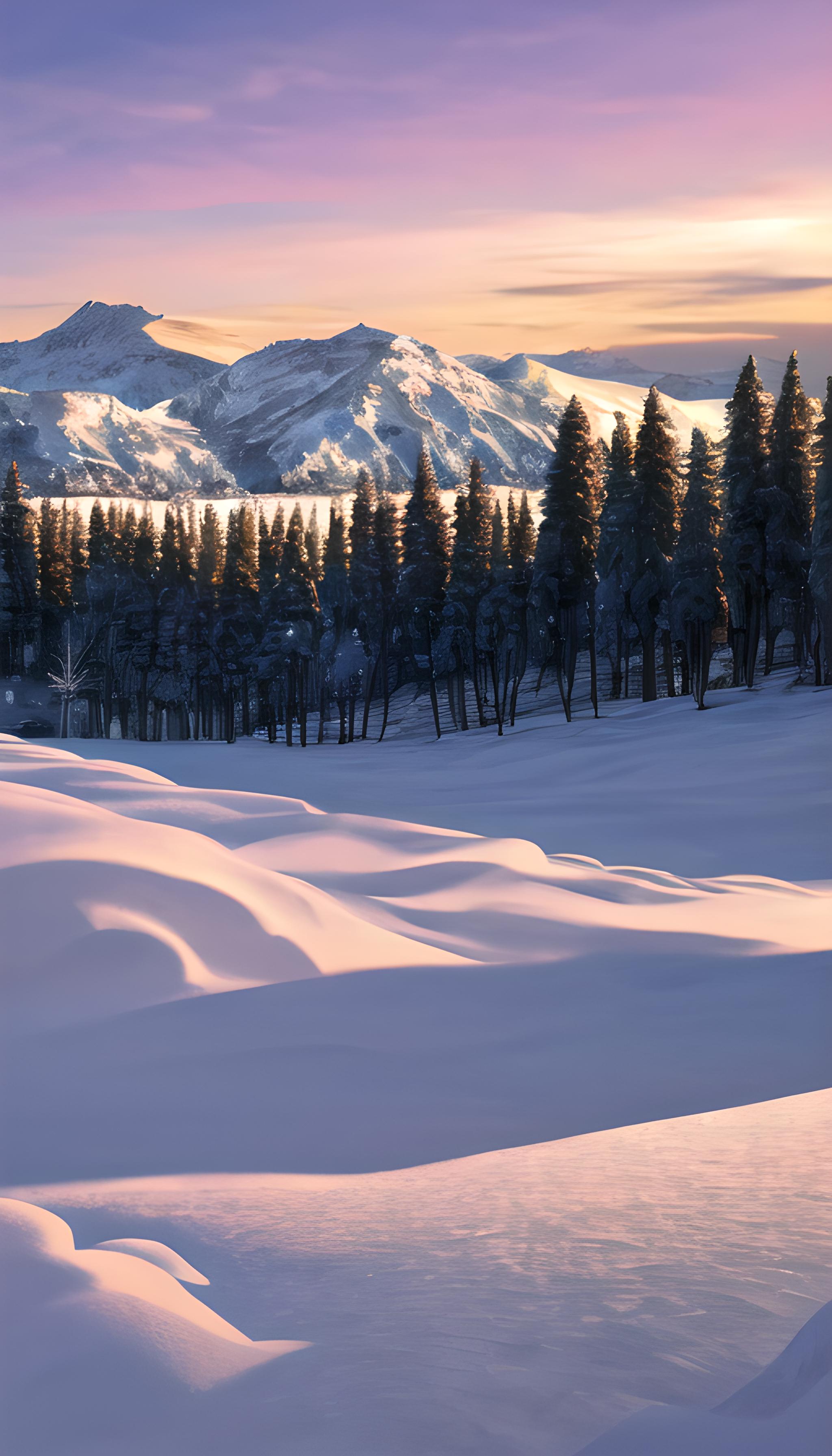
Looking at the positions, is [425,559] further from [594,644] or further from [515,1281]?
[515,1281]

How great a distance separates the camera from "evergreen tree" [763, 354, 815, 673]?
4062cm

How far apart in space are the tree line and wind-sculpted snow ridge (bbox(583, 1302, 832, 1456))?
32790 mm

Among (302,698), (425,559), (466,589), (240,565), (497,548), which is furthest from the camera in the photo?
(497,548)

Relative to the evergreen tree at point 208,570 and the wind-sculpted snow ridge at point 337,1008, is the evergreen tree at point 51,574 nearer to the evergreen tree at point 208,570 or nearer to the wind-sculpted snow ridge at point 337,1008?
the evergreen tree at point 208,570

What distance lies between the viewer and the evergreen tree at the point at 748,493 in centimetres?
4075

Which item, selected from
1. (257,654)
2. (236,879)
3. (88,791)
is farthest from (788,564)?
(236,879)

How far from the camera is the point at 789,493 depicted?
4138 cm

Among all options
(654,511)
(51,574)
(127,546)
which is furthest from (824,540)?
(51,574)

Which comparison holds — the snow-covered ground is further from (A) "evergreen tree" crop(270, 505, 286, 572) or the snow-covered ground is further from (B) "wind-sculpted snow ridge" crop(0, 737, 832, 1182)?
(A) "evergreen tree" crop(270, 505, 286, 572)

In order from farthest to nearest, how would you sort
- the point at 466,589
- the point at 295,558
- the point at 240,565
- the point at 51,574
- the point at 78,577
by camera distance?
the point at 78,577 < the point at 51,574 < the point at 240,565 < the point at 295,558 < the point at 466,589

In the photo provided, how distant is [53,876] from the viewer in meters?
8.15

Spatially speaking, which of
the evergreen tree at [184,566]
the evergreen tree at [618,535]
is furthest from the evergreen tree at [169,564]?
the evergreen tree at [618,535]

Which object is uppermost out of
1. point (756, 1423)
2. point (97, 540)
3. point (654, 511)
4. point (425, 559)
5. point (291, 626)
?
point (97, 540)

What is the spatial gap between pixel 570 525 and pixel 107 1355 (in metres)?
40.4
